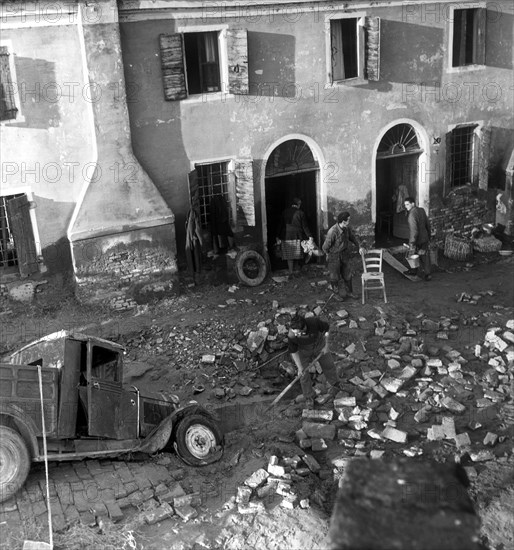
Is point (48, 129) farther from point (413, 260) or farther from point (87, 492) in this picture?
point (413, 260)

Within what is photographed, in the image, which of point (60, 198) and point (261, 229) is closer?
point (60, 198)

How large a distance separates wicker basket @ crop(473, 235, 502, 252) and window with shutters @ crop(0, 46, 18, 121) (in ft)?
38.7

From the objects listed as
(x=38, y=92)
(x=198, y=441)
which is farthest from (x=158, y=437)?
(x=38, y=92)

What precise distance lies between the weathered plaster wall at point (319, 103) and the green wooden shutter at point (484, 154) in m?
0.34

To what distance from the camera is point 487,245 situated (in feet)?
65.2

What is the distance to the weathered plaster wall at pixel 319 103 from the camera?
16.1m

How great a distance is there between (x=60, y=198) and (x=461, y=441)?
9.14 metres

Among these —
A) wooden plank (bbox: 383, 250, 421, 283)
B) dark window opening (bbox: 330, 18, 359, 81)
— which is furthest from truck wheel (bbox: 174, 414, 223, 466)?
dark window opening (bbox: 330, 18, 359, 81)

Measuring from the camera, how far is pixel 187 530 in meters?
9.39

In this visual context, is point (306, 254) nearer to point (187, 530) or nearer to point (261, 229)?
point (261, 229)

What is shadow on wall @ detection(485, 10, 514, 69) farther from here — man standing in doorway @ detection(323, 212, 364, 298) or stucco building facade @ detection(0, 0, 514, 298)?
man standing in doorway @ detection(323, 212, 364, 298)

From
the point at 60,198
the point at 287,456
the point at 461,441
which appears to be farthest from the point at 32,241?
the point at 461,441

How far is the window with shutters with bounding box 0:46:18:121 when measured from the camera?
1473 cm

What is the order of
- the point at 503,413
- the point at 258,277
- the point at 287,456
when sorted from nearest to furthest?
the point at 287,456 → the point at 503,413 → the point at 258,277
